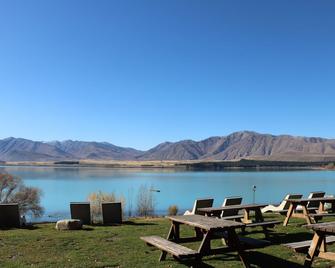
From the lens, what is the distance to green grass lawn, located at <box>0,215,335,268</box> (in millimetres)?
7289

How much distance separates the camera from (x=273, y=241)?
30.2 feet

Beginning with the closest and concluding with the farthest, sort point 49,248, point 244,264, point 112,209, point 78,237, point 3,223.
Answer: point 244,264, point 49,248, point 78,237, point 3,223, point 112,209

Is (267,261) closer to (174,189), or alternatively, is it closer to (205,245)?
(205,245)

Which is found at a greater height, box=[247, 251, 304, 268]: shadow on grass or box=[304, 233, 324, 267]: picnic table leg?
box=[304, 233, 324, 267]: picnic table leg

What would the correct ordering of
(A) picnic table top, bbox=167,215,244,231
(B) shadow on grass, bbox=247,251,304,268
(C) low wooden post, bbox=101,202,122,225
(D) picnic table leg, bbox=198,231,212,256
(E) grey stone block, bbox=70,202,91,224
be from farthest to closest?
1. (C) low wooden post, bbox=101,202,122,225
2. (E) grey stone block, bbox=70,202,91,224
3. (B) shadow on grass, bbox=247,251,304,268
4. (A) picnic table top, bbox=167,215,244,231
5. (D) picnic table leg, bbox=198,231,212,256

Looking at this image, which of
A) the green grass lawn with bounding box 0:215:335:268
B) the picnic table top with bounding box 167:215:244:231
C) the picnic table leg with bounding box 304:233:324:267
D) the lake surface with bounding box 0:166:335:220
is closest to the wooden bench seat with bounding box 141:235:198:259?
the green grass lawn with bounding box 0:215:335:268

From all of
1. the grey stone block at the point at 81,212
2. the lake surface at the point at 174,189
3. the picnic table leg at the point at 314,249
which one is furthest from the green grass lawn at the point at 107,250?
the lake surface at the point at 174,189

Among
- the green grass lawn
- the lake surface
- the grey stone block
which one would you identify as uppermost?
the grey stone block

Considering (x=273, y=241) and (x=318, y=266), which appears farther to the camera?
(x=273, y=241)

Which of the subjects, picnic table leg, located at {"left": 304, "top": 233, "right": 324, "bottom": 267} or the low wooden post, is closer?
picnic table leg, located at {"left": 304, "top": 233, "right": 324, "bottom": 267}

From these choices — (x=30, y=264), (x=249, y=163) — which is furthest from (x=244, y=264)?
(x=249, y=163)

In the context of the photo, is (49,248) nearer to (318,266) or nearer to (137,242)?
(137,242)

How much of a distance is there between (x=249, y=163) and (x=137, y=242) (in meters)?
194

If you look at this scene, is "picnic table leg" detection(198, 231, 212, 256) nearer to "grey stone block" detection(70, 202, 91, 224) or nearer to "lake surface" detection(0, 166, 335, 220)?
"grey stone block" detection(70, 202, 91, 224)
